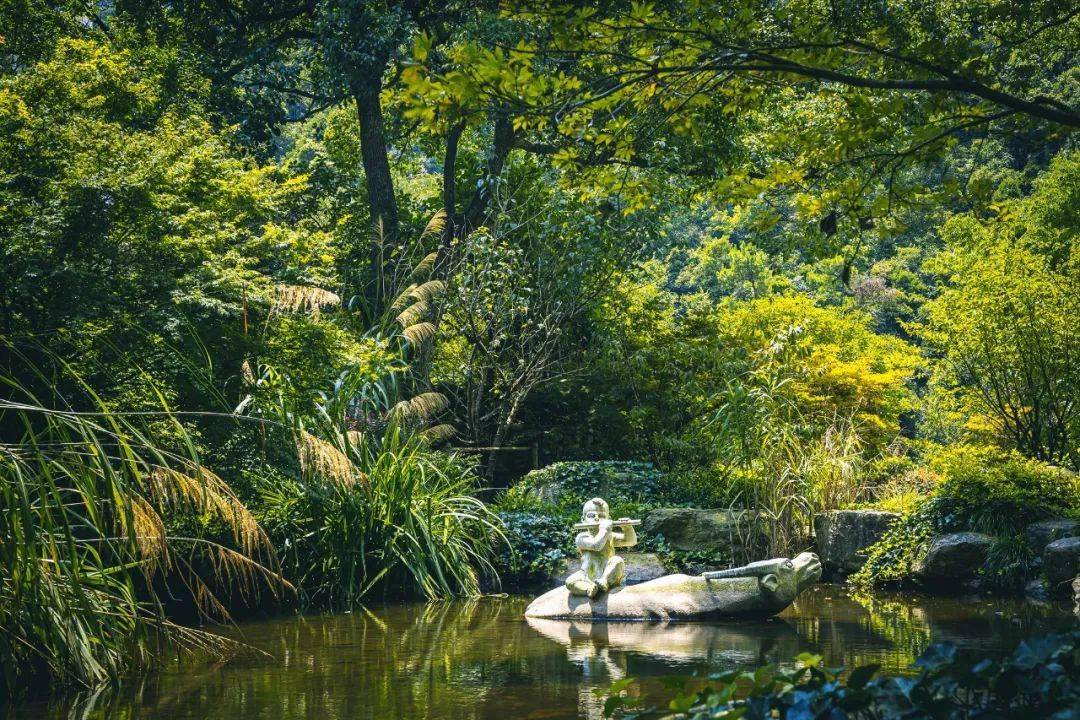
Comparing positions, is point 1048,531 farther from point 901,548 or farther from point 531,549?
point 531,549

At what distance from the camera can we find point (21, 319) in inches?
351

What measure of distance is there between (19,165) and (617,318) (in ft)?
32.4

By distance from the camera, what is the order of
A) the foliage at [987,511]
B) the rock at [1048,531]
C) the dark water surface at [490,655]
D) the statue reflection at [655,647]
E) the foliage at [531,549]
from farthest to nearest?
the foliage at [531,549] → the foliage at [987,511] → the rock at [1048,531] → the statue reflection at [655,647] → the dark water surface at [490,655]

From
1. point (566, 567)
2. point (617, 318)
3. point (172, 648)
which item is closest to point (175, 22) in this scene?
point (617, 318)

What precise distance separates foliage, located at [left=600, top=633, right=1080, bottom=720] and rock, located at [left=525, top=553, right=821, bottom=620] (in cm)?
599

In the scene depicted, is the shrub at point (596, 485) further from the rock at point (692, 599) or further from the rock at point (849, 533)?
the rock at point (692, 599)

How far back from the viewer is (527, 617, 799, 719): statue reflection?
21.5ft

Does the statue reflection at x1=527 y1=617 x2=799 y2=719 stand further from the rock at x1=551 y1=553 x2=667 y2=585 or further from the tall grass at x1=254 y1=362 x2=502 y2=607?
the rock at x1=551 y1=553 x2=667 y2=585

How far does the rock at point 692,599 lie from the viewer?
9.00m

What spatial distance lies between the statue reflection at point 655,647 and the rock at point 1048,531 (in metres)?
3.16

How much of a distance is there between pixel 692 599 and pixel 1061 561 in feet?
11.5

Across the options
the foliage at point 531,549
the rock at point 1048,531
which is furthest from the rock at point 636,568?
the rock at point 1048,531

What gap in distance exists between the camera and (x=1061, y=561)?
947 cm

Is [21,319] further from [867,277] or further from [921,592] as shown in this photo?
[867,277]
